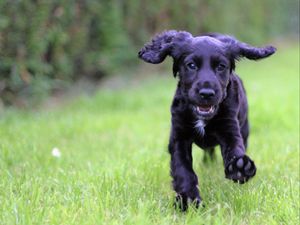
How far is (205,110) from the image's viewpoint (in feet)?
10.00

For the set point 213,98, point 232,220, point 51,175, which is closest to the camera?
point 232,220

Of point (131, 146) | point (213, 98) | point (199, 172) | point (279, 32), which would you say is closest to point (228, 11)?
point (279, 32)

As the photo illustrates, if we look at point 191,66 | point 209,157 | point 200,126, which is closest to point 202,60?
point 191,66

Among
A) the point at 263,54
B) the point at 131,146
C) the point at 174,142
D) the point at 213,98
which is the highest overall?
the point at 263,54

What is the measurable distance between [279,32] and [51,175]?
15.8m

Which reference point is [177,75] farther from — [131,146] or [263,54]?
[131,146]

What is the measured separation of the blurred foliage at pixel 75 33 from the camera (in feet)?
20.1

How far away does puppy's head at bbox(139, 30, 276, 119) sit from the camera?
2996 mm

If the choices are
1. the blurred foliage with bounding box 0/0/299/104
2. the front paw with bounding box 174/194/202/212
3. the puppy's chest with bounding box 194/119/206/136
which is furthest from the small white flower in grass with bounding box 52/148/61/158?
the blurred foliage with bounding box 0/0/299/104

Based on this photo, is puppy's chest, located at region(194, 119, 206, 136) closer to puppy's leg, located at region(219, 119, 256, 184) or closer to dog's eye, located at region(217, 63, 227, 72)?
puppy's leg, located at region(219, 119, 256, 184)

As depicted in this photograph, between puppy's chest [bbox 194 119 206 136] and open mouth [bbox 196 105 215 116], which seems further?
puppy's chest [bbox 194 119 206 136]

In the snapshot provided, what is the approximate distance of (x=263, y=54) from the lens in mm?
3371

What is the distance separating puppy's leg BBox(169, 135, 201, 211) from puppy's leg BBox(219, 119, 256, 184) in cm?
21

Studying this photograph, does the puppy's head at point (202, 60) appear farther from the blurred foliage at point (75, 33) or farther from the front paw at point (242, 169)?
the blurred foliage at point (75, 33)
